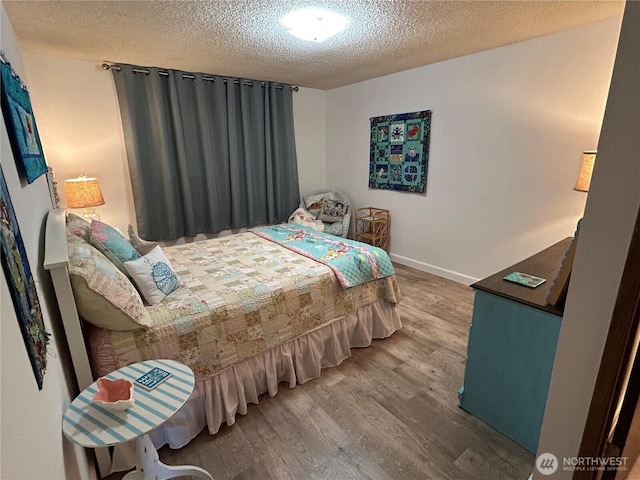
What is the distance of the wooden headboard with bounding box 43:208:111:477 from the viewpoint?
127 centimetres

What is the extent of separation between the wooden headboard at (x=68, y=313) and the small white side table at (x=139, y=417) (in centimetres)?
20

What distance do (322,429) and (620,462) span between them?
4.05 ft

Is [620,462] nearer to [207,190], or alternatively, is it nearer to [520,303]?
[520,303]

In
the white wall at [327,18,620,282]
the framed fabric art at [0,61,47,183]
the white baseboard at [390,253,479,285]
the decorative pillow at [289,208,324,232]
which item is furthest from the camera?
the decorative pillow at [289,208,324,232]

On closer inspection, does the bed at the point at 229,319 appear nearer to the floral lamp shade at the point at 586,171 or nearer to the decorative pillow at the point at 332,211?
the floral lamp shade at the point at 586,171

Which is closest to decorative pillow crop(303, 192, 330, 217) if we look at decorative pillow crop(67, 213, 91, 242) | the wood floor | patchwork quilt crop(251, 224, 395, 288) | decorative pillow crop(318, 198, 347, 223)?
decorative pillow crop(318, 198, 347, 223)

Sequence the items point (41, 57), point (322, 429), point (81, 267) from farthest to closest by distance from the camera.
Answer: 1. point (41, 57)
2. point (322, 429)
3. point (81, 267)

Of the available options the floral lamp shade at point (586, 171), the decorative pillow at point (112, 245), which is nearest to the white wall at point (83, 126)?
the decorative pillow at point (112, 245)

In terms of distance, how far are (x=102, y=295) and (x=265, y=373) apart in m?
1.02

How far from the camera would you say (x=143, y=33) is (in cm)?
A: 240

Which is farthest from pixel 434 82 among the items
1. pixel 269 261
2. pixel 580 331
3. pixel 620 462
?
pixel 620 462

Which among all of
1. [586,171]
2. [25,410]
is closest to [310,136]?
[586,171]

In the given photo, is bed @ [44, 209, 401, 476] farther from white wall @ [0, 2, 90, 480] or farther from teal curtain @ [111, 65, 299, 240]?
teal curtain @ [111, 65, 299, 240]

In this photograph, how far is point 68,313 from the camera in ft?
4.36
